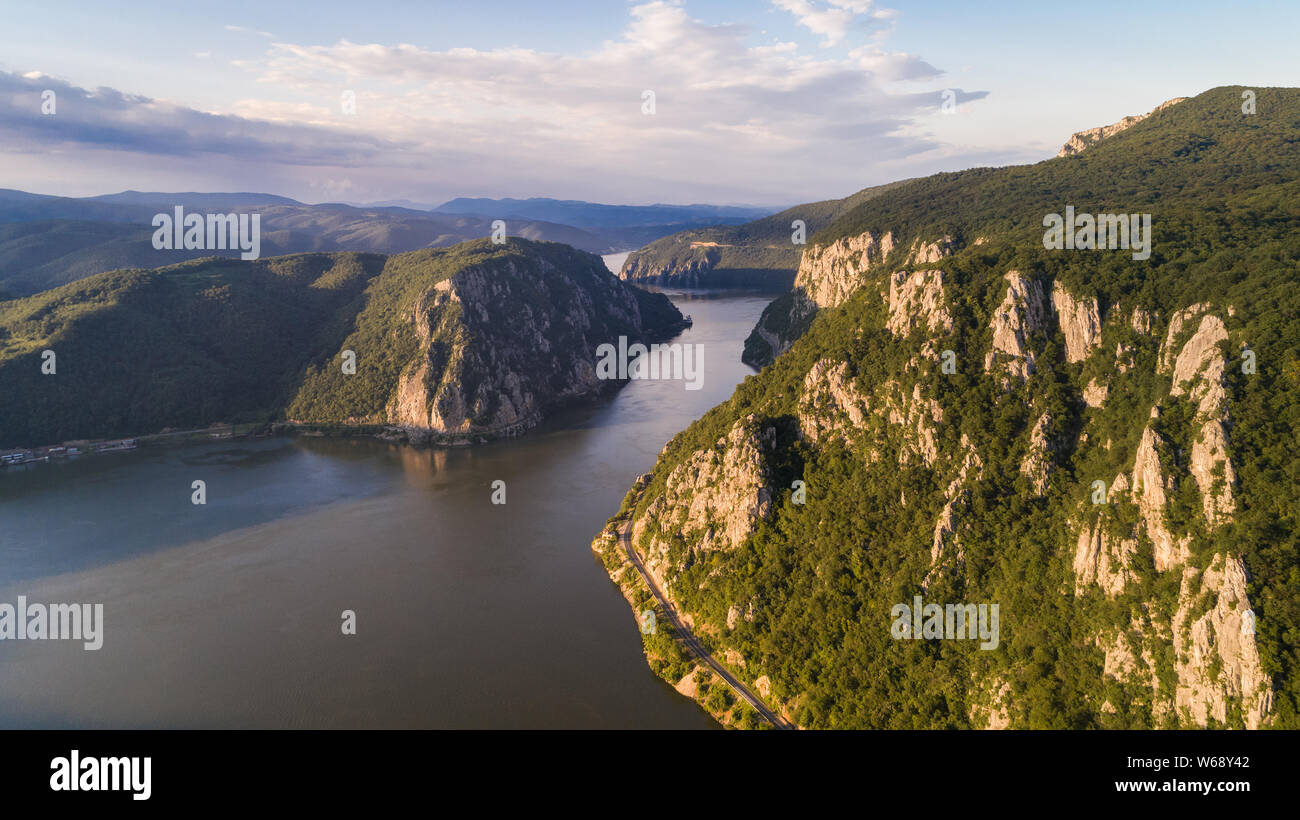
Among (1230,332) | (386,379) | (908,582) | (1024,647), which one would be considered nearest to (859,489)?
(908,582)

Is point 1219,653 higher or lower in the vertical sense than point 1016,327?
lower

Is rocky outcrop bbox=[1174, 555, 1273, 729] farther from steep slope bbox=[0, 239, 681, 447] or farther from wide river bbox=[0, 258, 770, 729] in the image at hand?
steep slope bbox=[0, 239, 681, 447]

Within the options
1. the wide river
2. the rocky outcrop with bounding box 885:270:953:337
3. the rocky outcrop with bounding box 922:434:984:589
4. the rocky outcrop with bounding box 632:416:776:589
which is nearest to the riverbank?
the wide river

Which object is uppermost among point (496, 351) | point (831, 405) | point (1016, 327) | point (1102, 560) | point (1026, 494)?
point (496, 351)

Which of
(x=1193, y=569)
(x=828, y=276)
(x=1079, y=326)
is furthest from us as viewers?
(x=828, y=276)

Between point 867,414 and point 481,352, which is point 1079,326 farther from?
point 481,352

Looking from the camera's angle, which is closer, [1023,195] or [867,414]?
[867,414]

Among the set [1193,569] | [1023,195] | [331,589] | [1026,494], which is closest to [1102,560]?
[1193,569]

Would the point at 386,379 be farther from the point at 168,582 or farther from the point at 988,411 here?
the point at 988,411
